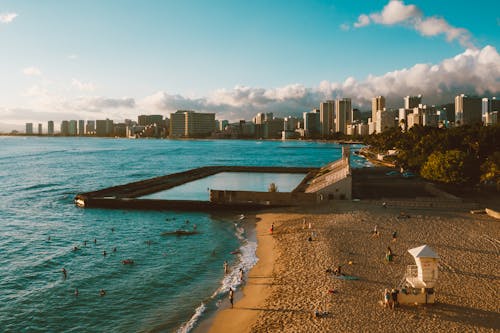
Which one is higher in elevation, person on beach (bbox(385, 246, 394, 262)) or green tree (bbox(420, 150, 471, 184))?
green tree (bbox(420, 150, 471, 184))

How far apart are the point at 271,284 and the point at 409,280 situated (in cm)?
702

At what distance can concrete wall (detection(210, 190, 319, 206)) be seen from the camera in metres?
41.6

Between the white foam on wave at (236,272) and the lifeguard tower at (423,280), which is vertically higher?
the lifeguard tower at (423,280)

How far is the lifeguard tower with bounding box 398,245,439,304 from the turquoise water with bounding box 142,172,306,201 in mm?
33928

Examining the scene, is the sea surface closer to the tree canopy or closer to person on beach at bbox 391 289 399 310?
person on beach at bbox 391 289 399 310

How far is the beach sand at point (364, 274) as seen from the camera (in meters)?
17.2

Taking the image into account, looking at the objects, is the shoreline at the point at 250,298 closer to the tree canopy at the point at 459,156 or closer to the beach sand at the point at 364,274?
the beach sand at the point at 364,274

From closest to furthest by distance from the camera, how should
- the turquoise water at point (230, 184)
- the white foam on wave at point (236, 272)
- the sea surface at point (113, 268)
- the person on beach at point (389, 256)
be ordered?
1. the white foam on wave at point (236, 272)
2. the sea surface at point (113, 268)
3. the person on beach at point (389, 256)
4. the turquoise water at point (230, 184)

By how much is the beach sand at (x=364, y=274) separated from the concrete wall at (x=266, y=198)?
4.34 meters

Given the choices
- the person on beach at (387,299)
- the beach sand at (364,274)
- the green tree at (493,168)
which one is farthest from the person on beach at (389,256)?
the green tree at (493,168)

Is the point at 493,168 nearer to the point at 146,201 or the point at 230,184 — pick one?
the point at 146,201

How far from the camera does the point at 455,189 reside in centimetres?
4850

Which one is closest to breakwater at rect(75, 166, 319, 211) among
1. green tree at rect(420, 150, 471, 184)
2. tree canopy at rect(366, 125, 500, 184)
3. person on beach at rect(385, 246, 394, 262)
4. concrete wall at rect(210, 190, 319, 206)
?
concrete wall at rect(210, 190, 319, 206)

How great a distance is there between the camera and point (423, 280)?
18.2 metres
